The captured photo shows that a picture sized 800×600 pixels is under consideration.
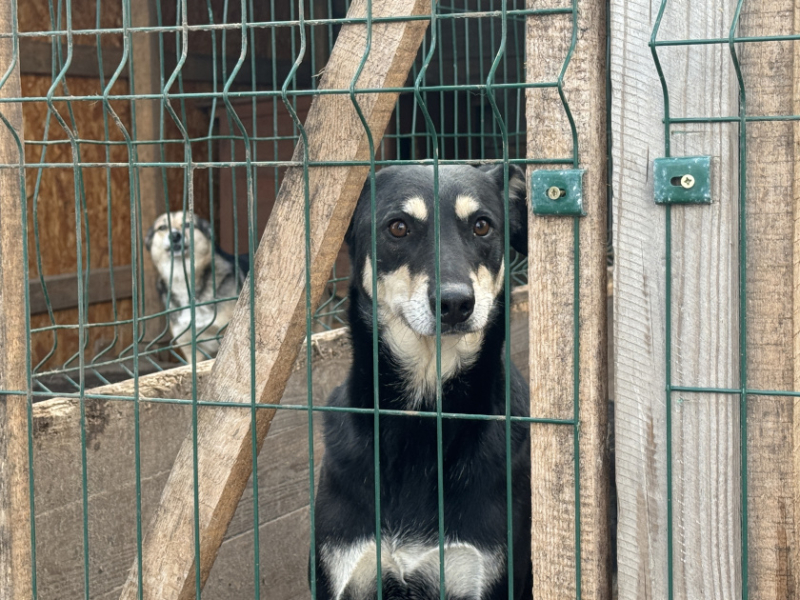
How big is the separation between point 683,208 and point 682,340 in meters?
0.25

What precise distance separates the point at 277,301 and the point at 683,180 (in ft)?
3.17

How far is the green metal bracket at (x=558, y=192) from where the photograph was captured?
5.86ft

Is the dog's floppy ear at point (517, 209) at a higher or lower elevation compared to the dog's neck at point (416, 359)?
higher

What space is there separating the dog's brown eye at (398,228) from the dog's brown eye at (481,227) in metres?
0.21

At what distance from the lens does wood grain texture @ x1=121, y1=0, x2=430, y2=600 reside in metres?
2.10

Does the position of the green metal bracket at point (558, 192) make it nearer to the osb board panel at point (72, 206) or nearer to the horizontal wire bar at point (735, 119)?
the horizontal wire bar at point (735, 119)

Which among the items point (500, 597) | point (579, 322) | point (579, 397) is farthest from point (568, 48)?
point (500, 597)

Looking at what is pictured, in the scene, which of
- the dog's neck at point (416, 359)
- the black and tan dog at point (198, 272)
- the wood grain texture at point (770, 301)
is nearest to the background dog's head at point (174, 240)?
the black and tan dog at point (198, 272)

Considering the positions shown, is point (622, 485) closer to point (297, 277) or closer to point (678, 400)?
point (678, 400)

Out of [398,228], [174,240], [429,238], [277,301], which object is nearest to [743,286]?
[277,301]

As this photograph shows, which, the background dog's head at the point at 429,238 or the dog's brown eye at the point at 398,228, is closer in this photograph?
the background dog's head at the point at 429,238

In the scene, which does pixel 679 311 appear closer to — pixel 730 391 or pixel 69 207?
pixel 730 391

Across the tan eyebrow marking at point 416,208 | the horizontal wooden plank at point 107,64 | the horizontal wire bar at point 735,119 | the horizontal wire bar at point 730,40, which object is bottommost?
the tan eyebrow marking at point 416,208

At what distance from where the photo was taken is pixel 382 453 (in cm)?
282
